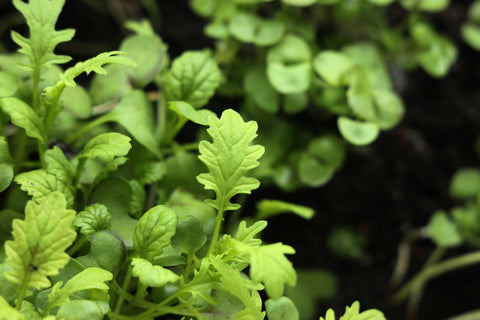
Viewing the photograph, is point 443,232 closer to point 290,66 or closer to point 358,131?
point 358,131

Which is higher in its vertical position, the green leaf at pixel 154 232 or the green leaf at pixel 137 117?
the green leaf at pixel 137 117

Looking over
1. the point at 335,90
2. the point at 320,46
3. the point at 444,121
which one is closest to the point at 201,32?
the point at 320,46

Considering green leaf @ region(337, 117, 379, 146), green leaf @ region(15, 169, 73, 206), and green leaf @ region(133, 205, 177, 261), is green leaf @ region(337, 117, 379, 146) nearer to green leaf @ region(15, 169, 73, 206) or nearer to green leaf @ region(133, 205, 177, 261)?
green leaf @ region(133, 205, 177, 261)

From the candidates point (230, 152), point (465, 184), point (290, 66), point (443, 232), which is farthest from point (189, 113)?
point (465, 184)

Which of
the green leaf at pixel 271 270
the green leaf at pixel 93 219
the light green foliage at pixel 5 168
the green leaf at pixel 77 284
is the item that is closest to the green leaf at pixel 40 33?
the light green foliage at pixel 5 168

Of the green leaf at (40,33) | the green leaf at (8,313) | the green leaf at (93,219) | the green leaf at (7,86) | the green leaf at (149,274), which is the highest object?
the green leaf at (40,33)

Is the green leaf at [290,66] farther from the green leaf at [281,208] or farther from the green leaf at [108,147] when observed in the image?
the green leaf at [108,147]
